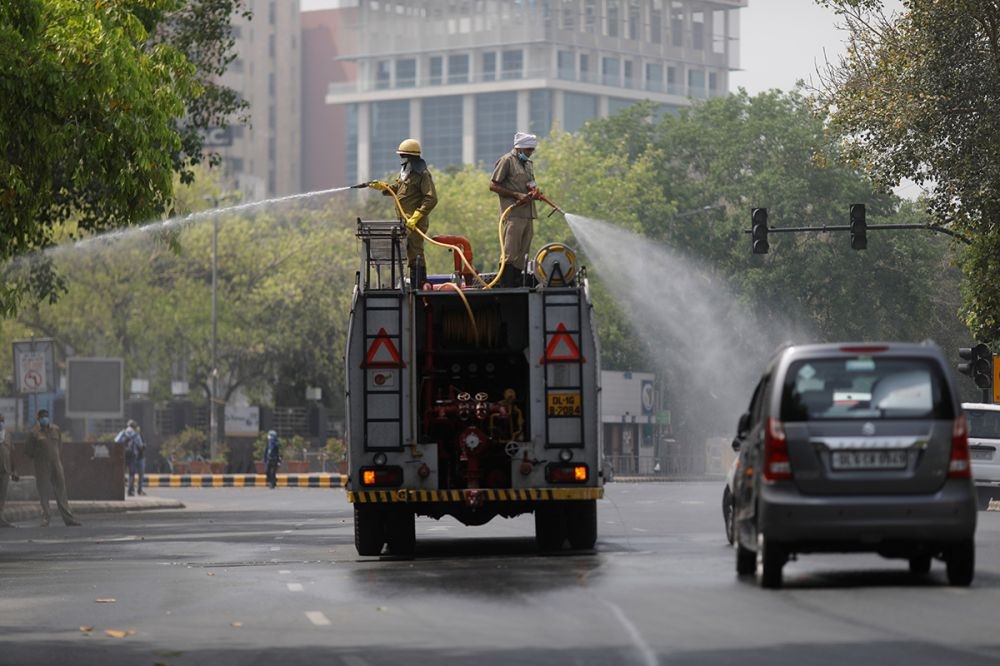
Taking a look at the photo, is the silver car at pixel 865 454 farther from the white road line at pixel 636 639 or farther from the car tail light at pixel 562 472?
the car tail light at pixel 562 472

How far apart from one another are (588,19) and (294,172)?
92.4 ft

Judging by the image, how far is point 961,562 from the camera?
15.8 metres

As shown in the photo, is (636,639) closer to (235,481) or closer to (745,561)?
(745,561)

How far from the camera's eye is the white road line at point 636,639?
1196cm

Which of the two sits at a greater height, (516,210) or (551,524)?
(516,210)

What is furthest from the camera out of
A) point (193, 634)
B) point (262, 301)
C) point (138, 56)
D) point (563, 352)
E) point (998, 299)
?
point (262, 301)

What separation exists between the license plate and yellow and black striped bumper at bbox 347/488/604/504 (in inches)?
218

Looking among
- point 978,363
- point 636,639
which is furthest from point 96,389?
point 636,639

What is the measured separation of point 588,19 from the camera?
188 meters

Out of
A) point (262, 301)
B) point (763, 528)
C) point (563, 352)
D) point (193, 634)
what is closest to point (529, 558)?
point (563, 352)

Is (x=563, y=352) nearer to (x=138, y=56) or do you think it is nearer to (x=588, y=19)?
(x=138, y=56)

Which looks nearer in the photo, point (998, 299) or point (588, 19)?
point (998, 299)

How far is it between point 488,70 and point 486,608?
17338cm

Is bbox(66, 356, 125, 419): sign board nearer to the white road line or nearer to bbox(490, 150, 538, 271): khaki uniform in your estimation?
bbox(490, 150, 538, 271): khaki uniform
